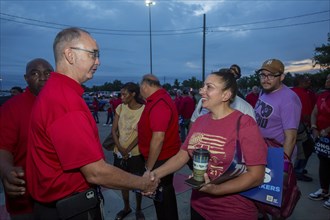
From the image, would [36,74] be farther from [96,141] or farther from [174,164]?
[174,164]

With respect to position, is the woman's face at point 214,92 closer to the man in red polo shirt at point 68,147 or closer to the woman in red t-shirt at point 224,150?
the woman in red t-shirt at point 224,150

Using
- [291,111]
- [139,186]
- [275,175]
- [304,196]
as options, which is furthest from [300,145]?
[139,186]

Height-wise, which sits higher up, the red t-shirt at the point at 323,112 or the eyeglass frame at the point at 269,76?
the eyeglass frame at the point at 269,76

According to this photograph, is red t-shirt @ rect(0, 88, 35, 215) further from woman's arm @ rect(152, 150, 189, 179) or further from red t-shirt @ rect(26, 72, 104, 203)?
woman's arm @ rect(152, 150, 189, 179)

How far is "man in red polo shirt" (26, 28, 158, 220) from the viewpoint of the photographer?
1.62 metres

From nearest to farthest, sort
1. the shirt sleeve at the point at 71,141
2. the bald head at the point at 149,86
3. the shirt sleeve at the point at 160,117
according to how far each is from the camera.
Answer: the shirt sleeve at the point at 71,141, the shirt sleeve at the point at 160,117, the bald head at the point at 149,86

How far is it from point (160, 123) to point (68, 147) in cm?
180

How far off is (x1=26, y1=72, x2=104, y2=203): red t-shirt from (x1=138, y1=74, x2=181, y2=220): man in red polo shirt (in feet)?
5.07

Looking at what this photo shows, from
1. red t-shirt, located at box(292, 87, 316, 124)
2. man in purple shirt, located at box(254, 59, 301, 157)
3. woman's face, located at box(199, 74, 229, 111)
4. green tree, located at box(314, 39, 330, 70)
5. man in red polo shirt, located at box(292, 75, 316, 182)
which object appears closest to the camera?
woman's face, located at box(199, 74, 229, 111)

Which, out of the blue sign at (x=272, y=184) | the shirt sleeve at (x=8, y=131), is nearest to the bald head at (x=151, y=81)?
the shirt sleeve at (x=8, y=131)

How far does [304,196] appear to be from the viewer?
4.83 meters

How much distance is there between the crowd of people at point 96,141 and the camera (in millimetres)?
1679

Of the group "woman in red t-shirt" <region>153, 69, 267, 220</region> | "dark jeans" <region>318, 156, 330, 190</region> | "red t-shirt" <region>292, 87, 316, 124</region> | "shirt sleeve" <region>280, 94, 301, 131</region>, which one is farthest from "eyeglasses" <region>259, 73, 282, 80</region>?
"red t-shirt" <region>292, 87, 316, 124</region>

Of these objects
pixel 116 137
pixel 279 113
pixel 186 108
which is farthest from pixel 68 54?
pixel 186 108
